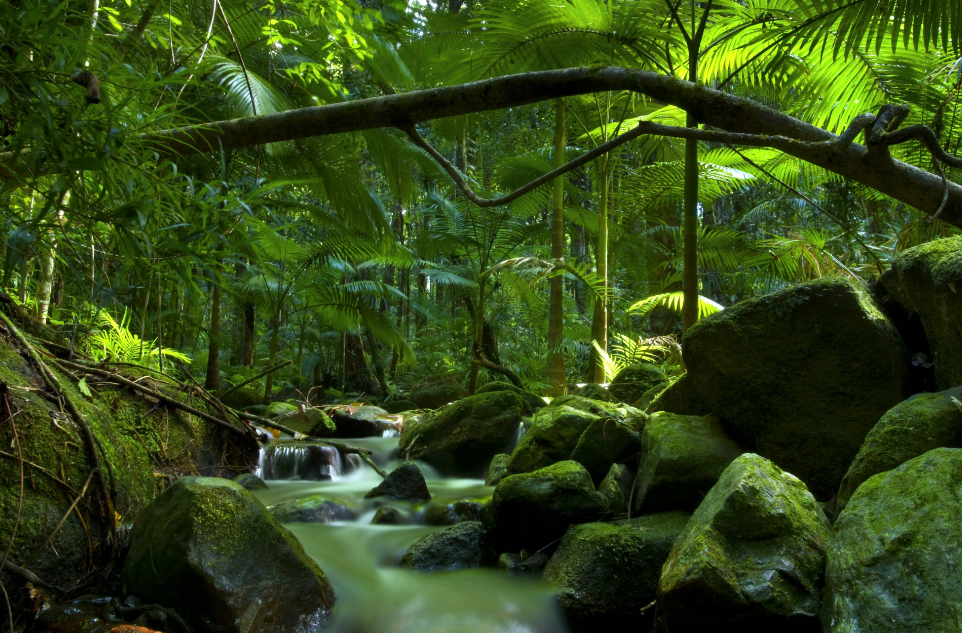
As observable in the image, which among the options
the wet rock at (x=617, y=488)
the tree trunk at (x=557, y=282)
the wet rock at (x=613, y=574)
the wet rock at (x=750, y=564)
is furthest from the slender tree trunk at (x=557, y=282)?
the wet rock at (x=750, y=564)

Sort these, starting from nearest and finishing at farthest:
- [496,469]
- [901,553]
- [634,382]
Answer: [901,553] < [496,469] < [634,382]

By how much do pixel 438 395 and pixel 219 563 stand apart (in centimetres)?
717

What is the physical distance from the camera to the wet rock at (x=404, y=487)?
174 inches

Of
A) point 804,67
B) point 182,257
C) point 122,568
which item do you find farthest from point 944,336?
point 122,568

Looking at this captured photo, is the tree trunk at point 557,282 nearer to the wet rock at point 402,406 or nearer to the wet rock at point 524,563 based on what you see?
the wet rock at point 402,406

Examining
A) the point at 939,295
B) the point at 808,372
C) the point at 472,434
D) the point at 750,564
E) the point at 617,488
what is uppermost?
the point at 939,295

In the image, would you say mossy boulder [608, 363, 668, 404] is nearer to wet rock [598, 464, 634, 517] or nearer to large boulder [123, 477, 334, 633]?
wet rock [598, 464, 634, 517]

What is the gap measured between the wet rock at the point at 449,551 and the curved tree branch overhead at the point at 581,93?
2.30 m

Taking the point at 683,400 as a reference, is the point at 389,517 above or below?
below

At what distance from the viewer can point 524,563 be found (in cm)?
309

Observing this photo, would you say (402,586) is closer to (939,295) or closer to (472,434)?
(472,434)

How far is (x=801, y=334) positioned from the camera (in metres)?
3.06

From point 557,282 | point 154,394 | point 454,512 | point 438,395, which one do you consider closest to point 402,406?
point 438,395

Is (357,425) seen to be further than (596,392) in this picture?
Yes
